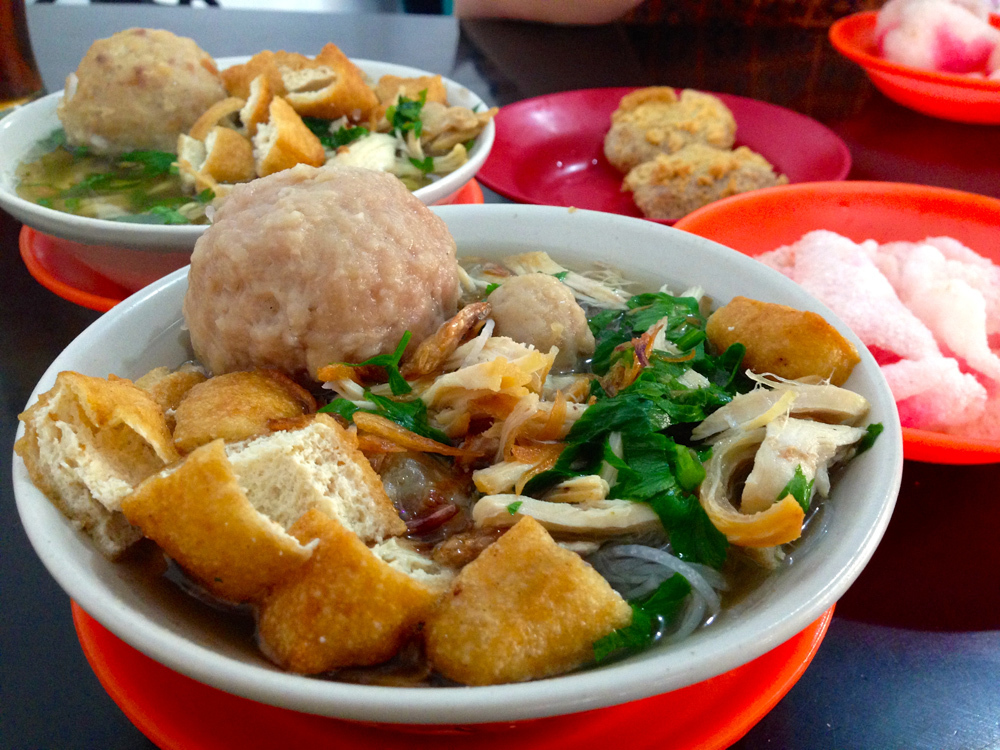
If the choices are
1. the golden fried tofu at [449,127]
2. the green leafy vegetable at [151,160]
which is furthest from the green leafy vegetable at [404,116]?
the green leafy vegetable at [151,160]

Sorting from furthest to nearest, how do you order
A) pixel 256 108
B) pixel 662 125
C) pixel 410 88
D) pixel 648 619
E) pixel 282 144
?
pixel 662 125 < pixel 410 88 < pixel 256 108 < pixel 282 144 < pixel 648 619

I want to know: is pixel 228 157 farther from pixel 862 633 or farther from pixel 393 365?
pixel 862 633

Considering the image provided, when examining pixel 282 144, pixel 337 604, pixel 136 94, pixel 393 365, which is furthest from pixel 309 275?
pixel 136 94

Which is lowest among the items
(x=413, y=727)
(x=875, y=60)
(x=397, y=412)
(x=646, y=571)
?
(x=413, y=727)

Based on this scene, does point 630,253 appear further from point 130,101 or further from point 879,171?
point 879,171

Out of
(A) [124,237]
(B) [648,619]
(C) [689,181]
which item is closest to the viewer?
(B) [648,619]

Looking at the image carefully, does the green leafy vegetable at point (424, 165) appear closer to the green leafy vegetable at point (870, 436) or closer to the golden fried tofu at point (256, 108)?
the golden fried tofu at point (256, 108)

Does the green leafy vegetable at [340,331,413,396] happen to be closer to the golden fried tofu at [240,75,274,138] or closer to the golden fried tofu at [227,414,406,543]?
the golden fried tofu at [227,414,406,543]
